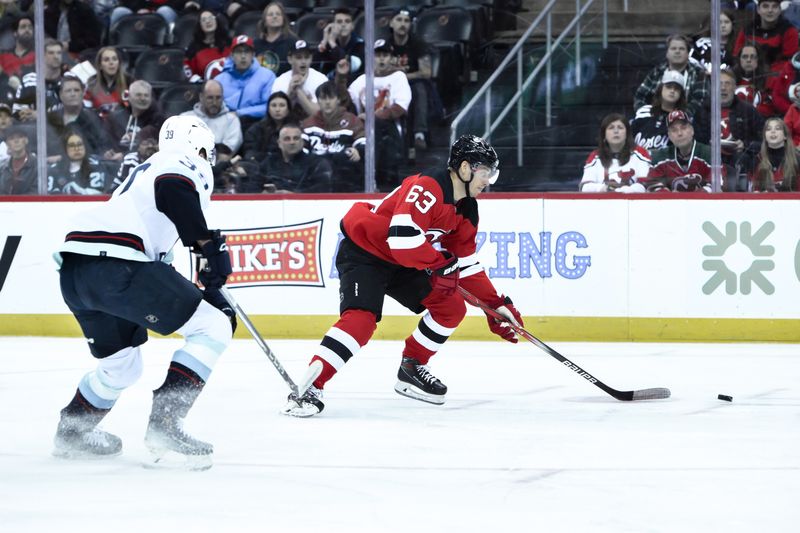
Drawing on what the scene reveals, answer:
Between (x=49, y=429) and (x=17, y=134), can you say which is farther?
(x=17, y=134)

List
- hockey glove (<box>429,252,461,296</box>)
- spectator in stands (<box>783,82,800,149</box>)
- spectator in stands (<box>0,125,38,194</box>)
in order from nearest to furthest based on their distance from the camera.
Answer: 1. hockey glove (<box>429,252,461,296</box>)
2. spectator in stands (<box>783,82,800,149</box>)
3. spectator in stands (<box>0,125,38,194</box>)

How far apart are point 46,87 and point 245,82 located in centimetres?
122

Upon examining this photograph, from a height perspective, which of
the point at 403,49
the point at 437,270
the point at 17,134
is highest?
the point at 403,49

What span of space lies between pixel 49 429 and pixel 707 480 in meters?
2.13

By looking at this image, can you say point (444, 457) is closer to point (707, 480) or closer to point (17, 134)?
point (707, 480)

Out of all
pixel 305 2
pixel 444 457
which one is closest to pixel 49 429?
pixel 444 457

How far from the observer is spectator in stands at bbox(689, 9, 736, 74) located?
667 centimetres

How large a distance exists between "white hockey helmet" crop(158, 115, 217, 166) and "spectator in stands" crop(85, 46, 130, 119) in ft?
13.6

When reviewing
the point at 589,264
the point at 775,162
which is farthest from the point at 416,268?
the point at 775,162

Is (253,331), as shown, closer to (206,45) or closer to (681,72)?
(681,72)

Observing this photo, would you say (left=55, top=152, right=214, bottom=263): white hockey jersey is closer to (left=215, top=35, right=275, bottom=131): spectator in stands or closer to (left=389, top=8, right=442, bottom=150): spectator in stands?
(left=389, top=8, right=442, bottom=150): spectator in stands

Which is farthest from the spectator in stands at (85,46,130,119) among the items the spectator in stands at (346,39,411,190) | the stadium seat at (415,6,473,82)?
the stadium seat at (415,6,473,82)

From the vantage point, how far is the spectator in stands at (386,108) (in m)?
6.98

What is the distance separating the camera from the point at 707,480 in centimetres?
317
